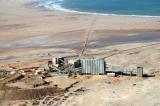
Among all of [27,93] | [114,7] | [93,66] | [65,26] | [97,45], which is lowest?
[27,93]

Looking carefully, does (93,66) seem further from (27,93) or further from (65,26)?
(65,26)

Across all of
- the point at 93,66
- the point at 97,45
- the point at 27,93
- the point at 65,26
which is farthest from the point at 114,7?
the point at 27,93

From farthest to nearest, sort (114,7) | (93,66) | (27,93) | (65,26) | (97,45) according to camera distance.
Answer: (114,7) < (65,26) < (97,45) < (93,66) < (27,93)

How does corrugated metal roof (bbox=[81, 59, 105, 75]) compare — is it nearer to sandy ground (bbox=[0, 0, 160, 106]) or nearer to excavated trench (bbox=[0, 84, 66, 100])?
sandy ground (bbox=[0, 0, 160, 106])

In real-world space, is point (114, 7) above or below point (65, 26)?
above

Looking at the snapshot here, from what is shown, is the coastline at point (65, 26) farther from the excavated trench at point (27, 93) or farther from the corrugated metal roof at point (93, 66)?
the excavated trench at point (27, 93)

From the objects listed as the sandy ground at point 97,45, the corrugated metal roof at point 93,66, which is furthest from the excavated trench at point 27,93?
the corrugated metal roof at point 93,66

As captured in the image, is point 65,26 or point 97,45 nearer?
point 97,45
